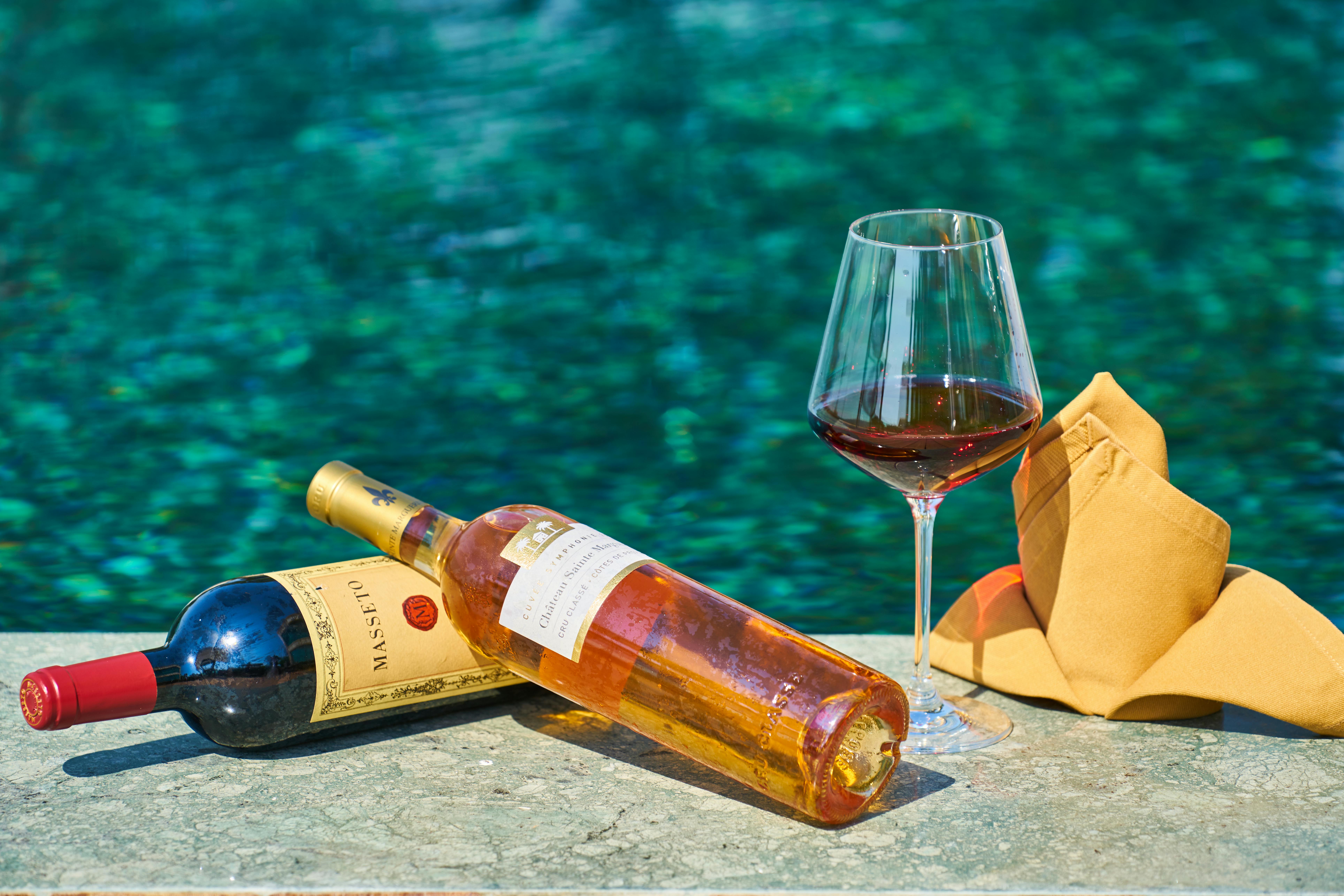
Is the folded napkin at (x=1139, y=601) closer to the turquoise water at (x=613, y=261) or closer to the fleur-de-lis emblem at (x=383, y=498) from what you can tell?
the fleur-de-lis emblem at (x=383, y=498)

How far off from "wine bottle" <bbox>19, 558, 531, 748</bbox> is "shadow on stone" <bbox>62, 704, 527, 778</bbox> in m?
0.01

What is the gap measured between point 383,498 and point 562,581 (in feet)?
0.81

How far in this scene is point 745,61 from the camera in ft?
18.7

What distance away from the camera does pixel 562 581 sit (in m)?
1.17

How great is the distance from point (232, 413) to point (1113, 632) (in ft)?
9.13

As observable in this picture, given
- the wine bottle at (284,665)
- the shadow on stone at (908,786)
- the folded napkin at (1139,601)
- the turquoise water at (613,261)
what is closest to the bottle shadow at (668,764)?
the shadow on stone at (908,786)

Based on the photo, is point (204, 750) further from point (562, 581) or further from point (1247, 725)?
point (1247, 725)

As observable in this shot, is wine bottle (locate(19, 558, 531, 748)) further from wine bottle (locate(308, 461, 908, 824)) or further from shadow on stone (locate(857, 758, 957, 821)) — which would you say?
shadow on stone (locate(857, 758, 957, 821))

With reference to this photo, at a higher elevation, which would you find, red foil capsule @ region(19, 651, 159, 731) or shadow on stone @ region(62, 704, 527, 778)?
red foil capsule @ region(19, 651, 159, 731)

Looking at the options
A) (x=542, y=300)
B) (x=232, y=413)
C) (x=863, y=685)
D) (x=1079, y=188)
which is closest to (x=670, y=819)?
(x=863, y=685)

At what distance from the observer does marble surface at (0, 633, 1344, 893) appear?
1039 millimetres

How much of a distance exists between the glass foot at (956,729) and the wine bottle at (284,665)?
44 centimetres

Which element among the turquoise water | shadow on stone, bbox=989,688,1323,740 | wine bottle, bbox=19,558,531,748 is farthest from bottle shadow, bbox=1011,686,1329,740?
the turquoise water

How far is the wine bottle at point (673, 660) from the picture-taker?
1102mm
